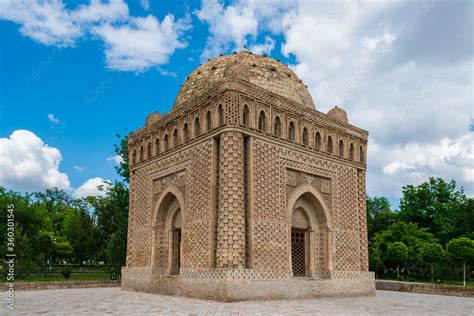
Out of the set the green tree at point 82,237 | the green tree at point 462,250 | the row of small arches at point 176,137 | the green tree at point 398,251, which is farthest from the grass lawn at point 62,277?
the green tree at point 462,250

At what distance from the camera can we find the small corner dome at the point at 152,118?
17.3 meters

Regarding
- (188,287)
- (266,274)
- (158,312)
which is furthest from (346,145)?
(158,312)

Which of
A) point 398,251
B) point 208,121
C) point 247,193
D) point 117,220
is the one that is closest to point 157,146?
point 208,121

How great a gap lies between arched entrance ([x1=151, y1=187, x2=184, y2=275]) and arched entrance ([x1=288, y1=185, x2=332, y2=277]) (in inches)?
157

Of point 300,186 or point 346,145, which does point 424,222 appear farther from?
point 300,186

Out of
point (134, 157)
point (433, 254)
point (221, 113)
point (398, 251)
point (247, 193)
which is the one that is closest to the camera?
point (247, 193)

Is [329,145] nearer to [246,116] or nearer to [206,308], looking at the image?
[246,116]

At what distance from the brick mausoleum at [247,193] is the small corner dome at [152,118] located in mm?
61

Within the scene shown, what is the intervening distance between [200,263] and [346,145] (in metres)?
Answer: 7.50

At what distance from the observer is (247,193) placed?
12602mm

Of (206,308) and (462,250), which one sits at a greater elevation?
(462,250)

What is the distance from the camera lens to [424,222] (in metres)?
36.2

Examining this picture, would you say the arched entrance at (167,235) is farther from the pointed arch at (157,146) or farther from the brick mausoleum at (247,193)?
the pointed arch at (157,146)

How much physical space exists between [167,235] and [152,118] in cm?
477
